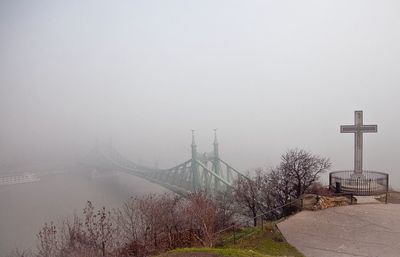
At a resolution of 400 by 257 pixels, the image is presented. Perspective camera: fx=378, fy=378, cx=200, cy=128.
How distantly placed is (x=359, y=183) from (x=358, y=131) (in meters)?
2.35

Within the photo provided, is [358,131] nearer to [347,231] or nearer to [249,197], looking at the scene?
[347,231]

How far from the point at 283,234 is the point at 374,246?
2.22 meters

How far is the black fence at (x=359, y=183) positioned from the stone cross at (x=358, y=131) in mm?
404

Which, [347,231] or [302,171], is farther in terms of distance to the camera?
[302,171]

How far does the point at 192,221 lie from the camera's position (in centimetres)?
1352

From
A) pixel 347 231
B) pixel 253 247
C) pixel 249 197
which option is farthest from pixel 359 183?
pixel 249 197

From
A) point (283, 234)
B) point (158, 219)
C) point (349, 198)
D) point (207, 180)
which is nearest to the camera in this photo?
point (283, 234)

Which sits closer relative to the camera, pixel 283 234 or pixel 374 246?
pixel 374 246

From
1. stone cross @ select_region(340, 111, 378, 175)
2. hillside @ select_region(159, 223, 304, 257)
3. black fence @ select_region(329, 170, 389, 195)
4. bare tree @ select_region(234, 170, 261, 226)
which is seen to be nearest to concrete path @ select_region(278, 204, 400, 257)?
hillside @ select_region(159, 223, 304, 257)

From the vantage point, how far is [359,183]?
13.8 metres

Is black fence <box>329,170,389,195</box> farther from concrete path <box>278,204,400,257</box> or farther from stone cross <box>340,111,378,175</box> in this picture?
concrete path <box>278,204,400,257</box>

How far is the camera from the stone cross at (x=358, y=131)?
1492cm

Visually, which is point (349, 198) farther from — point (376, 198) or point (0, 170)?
point (0, 170)

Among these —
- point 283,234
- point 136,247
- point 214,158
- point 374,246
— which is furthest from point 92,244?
point 214,158
